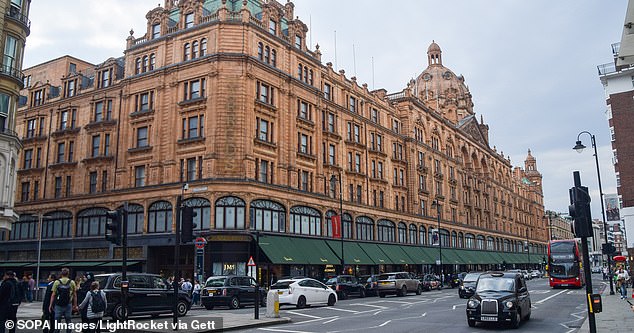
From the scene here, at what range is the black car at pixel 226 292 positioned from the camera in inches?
1110

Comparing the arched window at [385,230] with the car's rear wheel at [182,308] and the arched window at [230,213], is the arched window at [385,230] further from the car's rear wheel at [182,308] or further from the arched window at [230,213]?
the car's rear wheel at [182,308]

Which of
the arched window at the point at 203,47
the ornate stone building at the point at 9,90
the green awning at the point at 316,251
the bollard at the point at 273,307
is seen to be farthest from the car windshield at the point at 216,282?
the arched window at the point at 203,47

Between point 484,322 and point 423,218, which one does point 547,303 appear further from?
point 423,218

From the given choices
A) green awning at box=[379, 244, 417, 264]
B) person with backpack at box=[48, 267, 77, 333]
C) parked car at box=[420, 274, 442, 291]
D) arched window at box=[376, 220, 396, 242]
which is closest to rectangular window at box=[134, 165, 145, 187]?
arched window at box=[376, 220, 396, 242]

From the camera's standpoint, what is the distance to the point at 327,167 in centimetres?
5056

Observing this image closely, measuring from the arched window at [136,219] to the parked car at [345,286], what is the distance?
53.5ft

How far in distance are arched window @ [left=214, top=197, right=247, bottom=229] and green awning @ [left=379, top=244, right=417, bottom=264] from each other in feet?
69.5

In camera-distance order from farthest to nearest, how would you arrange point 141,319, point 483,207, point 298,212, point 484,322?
1. point 483,207
2. point 298,212
3. point 141,319
4. point 484,322

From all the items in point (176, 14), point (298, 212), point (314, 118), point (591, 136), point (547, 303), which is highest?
point (176, 14)

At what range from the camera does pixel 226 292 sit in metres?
28.3

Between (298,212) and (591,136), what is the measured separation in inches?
904

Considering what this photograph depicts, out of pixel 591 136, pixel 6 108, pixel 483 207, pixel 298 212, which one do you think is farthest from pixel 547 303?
pixel 483 207

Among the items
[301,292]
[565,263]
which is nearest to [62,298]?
[301,292]

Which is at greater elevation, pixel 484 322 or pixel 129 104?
pixel 129 104
